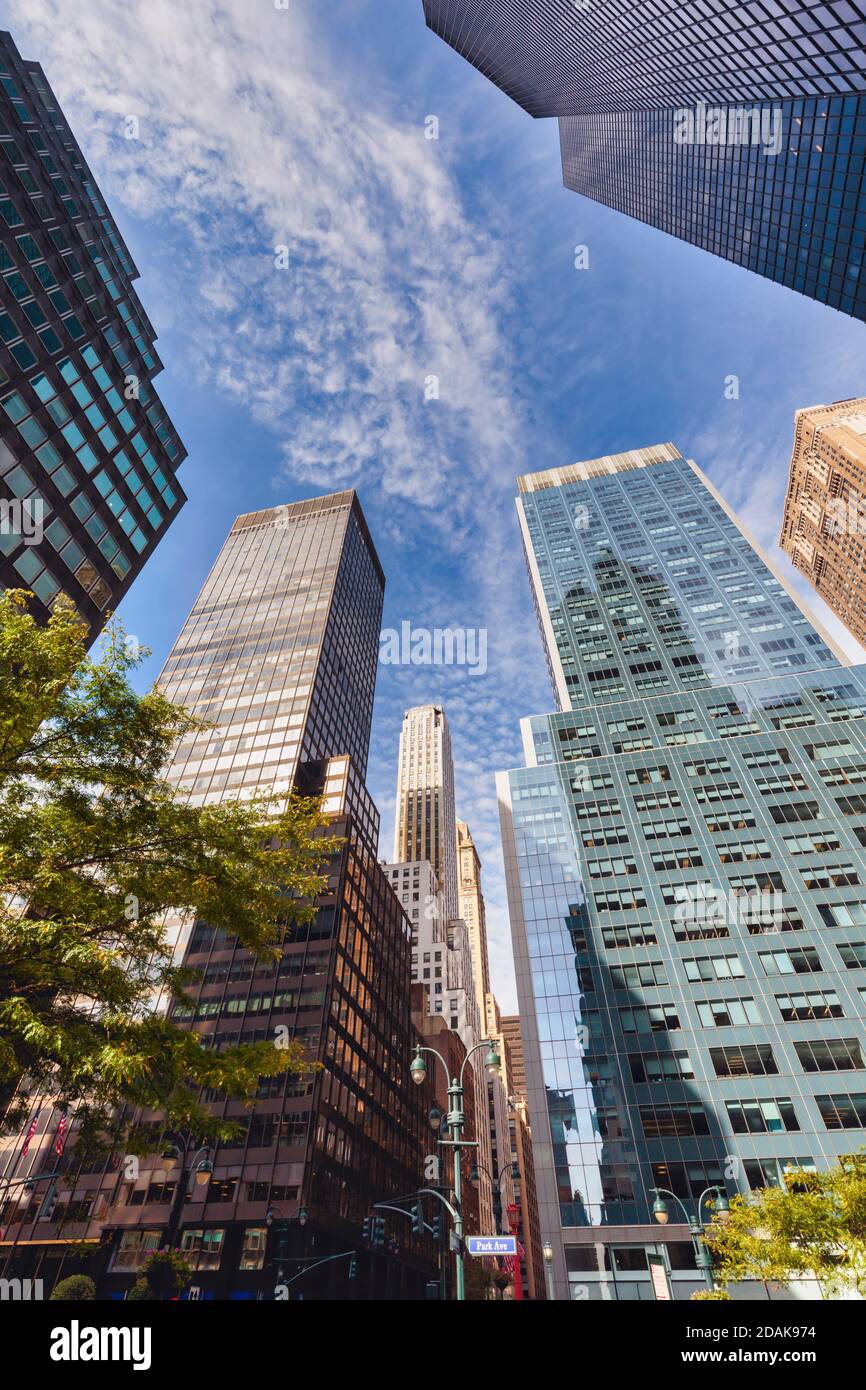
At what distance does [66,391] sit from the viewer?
4500cm

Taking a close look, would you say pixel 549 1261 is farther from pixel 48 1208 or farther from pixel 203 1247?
A: pixel 48 1208

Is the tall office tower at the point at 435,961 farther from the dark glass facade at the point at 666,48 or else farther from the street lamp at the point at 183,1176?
the dark glass facade at the point at 666,48

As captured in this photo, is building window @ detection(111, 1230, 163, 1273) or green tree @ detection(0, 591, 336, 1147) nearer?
green tree @ detection(0, 591, 336, 1147)

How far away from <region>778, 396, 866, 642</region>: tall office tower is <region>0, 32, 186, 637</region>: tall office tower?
12735cm

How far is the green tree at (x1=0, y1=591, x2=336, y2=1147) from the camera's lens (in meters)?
11.7

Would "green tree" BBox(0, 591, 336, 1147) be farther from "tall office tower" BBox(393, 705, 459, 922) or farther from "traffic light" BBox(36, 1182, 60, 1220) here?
"tall office tower" BBox(393, 705, 459, 922)

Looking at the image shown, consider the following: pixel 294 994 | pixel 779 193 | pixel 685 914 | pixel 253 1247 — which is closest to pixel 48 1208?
pixel 253 1247

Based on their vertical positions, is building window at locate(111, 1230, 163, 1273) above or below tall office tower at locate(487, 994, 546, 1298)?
below

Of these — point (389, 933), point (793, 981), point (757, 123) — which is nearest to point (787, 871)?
point (793, 981)
